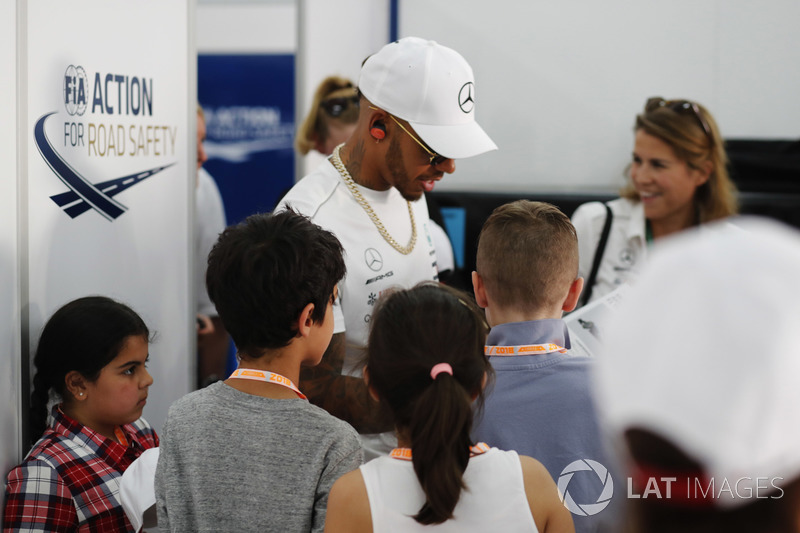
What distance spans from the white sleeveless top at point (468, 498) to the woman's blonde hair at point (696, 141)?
2.26 meters

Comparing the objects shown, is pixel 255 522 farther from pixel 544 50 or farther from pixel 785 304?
pixel 544 50

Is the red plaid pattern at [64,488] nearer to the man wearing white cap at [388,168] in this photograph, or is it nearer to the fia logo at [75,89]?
the man wearing white cap at [388,168]

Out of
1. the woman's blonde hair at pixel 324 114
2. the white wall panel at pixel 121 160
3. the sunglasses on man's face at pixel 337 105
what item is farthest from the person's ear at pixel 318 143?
the white wall panel at pixel 121 160

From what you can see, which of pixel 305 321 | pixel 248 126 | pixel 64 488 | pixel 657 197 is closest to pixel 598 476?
pixel 305 321

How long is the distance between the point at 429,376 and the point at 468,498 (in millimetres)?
195

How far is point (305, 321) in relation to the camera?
1.67m

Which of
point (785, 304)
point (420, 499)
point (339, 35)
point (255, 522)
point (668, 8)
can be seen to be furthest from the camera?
point (339, 35)

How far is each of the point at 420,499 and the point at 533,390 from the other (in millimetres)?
381

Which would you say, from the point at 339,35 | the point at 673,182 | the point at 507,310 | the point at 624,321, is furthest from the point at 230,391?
the point at 339,35

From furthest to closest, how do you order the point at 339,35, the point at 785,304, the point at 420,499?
the point at 339,35, the point at 420,499, the point at 785,304

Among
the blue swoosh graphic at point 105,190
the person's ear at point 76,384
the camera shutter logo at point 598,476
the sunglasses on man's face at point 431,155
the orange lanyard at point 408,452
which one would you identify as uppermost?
the sunglasses on man's face at point 431,155

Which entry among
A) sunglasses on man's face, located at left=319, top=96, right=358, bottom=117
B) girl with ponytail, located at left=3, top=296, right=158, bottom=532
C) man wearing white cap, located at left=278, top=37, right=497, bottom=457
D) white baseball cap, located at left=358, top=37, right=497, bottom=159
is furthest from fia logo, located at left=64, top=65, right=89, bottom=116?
sunglasses on man's face, located at left=319, top=96, right=358, bottom=117

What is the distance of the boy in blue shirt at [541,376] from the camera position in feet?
5.20

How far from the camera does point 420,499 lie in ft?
4.33
